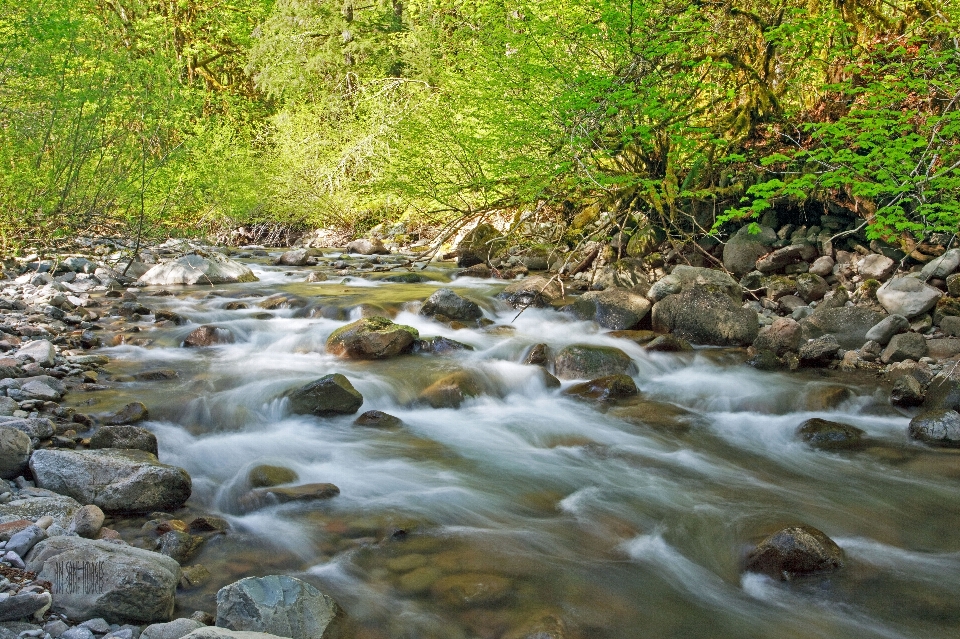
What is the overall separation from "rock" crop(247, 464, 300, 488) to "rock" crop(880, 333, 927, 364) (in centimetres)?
581

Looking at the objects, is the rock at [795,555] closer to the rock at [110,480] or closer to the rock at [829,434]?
the rock at [829,434]

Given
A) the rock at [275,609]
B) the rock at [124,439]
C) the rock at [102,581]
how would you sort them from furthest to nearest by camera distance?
1. the rock at [124,439]
2. the rock at [275,609]
3. the rock at [102,581]

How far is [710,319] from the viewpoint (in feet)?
27.7

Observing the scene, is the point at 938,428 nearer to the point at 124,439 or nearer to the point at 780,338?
the point at 780,338

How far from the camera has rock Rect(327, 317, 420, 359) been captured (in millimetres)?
7934

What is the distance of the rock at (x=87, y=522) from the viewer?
3.53m

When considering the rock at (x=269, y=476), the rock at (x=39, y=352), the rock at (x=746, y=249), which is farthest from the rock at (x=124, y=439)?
the rock at (x=746, y=249)

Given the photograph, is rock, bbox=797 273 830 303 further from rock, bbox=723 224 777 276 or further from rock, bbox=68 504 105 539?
rock, bbox=68 504 105 539

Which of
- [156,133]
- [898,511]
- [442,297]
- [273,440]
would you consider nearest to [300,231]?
[156,133]

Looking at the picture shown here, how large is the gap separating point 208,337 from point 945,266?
8417 millimetres

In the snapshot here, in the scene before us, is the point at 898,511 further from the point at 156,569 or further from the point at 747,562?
the point at 156,569

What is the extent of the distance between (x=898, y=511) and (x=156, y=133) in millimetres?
10402

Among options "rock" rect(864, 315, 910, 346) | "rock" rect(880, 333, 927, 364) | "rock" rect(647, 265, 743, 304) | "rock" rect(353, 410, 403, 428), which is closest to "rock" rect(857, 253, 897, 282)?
"rock" rect(864, 315, 910, 346)

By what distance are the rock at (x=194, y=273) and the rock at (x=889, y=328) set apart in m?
10.0
